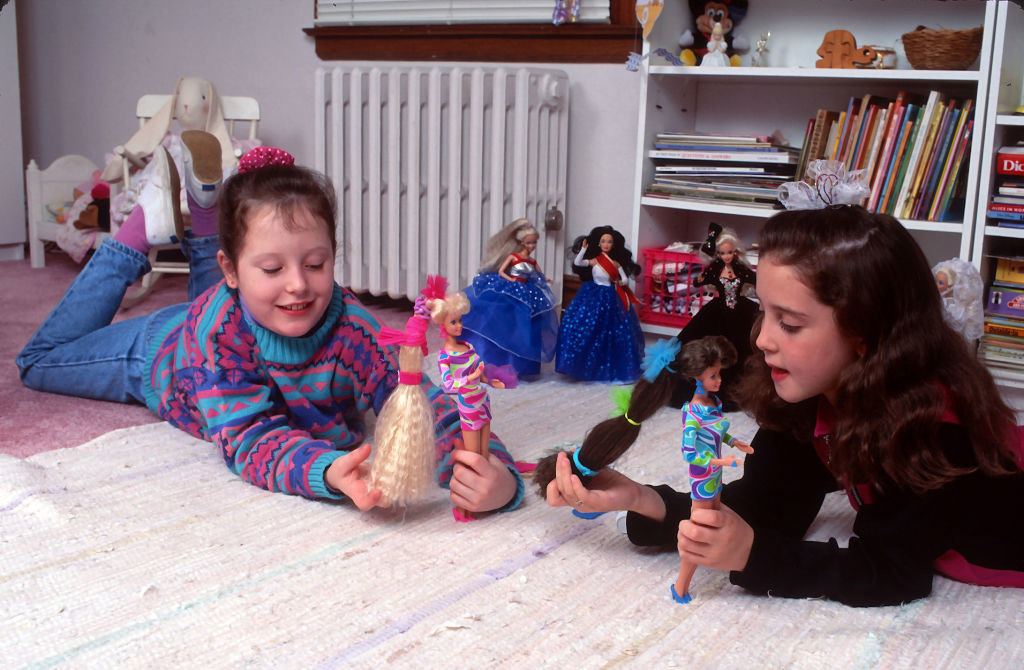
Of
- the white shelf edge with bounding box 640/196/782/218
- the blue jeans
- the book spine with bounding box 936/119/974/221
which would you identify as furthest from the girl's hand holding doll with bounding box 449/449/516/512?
the book spine with bounding box 936/119/974/221

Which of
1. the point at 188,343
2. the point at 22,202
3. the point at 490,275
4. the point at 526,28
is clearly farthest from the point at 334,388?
the point at 22,202

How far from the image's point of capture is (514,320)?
1.88 m

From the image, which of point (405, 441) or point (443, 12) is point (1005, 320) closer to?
point (405, 441)

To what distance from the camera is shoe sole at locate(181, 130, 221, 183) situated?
1.60m

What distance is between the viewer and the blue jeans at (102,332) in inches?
65.7

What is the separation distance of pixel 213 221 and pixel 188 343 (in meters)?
0.37

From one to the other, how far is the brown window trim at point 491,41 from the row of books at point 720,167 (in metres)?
0.31

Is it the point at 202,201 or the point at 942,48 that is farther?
the point at 942,48

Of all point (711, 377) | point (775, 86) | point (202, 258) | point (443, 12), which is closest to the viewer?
point (711, 377)

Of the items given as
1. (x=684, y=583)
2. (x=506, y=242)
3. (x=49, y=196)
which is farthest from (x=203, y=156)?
(x=49, y=196)

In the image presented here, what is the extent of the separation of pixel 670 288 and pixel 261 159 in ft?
3.64

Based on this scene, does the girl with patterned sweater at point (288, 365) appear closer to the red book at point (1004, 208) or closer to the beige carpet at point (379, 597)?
the beige carpet at point (379, 597)

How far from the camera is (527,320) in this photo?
6.17 ft

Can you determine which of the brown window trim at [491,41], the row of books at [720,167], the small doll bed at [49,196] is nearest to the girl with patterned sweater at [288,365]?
the row of books at [720,167]
